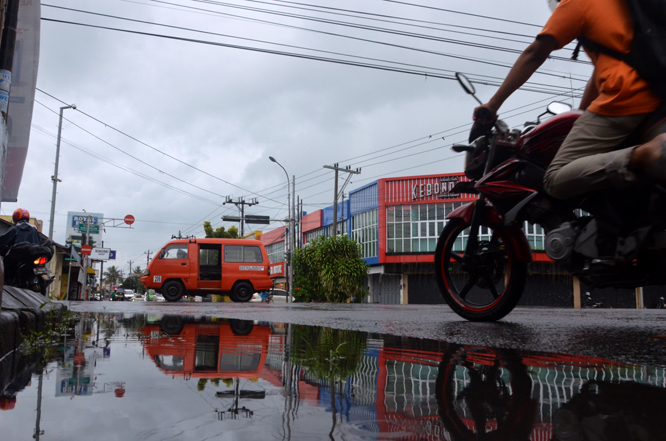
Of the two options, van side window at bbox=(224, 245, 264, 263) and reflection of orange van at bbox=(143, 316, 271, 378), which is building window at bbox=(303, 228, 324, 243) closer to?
van side window at bbox=(224, 245, 264, 263)

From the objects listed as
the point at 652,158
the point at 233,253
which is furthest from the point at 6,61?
the point at 233,253

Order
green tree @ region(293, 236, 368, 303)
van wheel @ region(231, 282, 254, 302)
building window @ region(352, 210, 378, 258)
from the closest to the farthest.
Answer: van wheel @ region(231, 282, 254, 302)
green tree @ region(293, 236, 368, 303)
building window @ region(352, 210, 378, 258)

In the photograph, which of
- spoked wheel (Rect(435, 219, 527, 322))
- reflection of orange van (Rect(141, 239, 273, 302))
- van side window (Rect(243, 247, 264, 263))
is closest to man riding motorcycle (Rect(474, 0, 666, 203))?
spoked wheel (Rect(435, 219, 527, 322))

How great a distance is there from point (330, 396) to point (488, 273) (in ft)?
8.54

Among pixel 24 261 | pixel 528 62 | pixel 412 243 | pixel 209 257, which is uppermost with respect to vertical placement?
pixel 412 243

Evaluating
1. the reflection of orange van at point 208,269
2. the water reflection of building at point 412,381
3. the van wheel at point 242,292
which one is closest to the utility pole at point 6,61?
the water reflection of building at point 412,381

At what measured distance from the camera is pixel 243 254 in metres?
20.7

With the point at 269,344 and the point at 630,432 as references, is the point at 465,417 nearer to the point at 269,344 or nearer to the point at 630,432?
the point at 630,432

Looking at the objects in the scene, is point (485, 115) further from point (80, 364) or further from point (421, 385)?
point (80, 364)

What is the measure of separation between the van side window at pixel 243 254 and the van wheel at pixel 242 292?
3.00 ft

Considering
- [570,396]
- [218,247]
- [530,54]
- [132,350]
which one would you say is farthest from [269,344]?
[218,247]

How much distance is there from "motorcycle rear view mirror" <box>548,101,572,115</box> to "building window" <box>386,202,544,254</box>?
122 ft

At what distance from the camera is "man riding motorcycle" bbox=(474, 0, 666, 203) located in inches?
97.0

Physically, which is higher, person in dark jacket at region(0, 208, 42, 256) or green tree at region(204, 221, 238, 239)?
green tree at region(204, 221, 238, 239)
